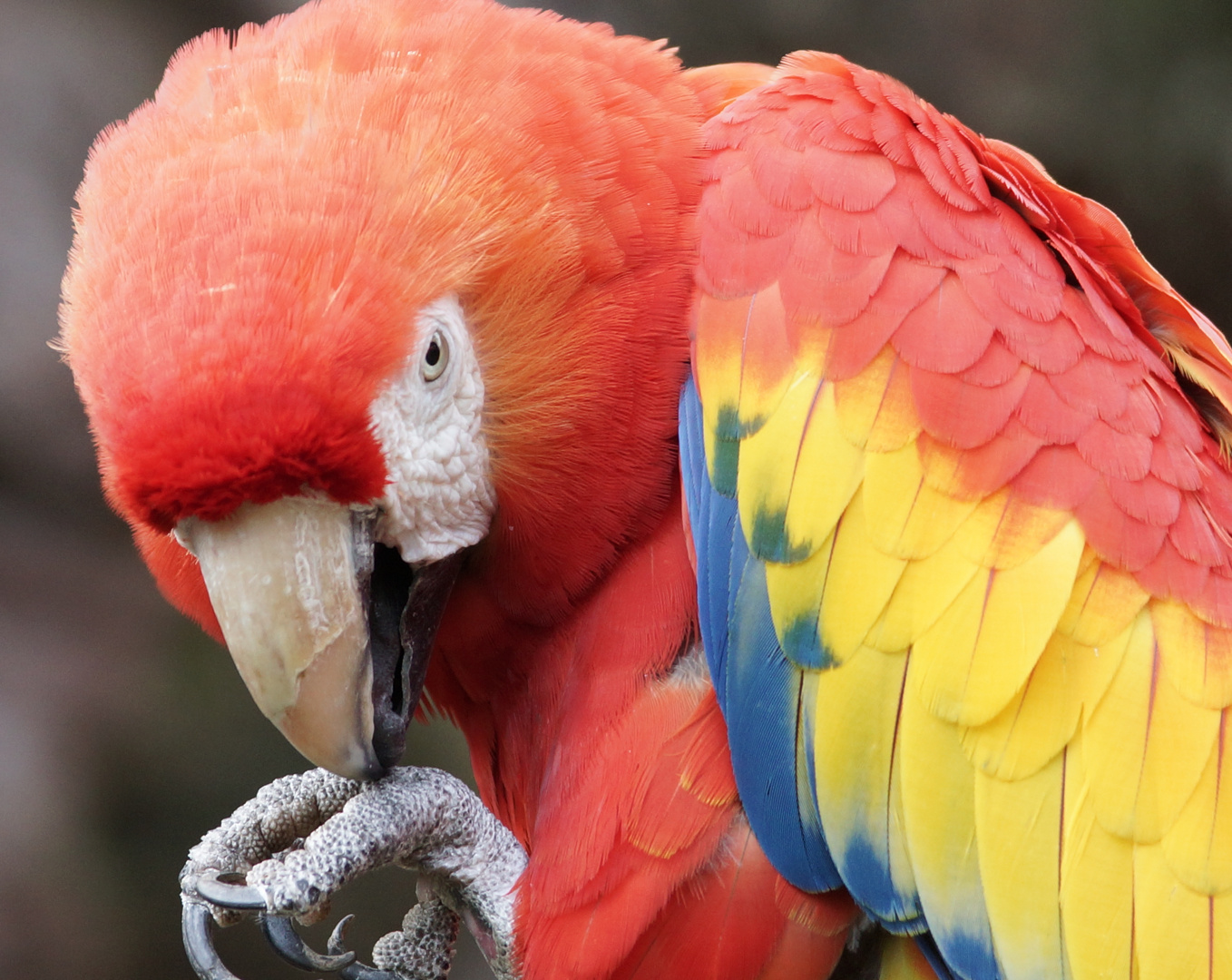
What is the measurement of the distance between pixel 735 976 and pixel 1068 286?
0.74 m

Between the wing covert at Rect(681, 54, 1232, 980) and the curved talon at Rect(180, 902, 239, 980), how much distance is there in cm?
57

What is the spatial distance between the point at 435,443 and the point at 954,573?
48cm

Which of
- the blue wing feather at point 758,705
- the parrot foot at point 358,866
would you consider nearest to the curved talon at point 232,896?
the parrot foot at point 358,866

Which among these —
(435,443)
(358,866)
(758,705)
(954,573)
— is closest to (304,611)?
(435,443)

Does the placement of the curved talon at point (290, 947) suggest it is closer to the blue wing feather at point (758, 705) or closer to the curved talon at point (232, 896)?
the curved talon at point (232, 896)

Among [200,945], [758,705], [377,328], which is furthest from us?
[200,945]

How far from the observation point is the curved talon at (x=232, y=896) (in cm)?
111

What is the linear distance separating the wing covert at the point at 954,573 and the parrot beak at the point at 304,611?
0.33 metres

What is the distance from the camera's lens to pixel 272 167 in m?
0.96

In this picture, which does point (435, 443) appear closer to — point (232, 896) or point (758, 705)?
point (758, 705)

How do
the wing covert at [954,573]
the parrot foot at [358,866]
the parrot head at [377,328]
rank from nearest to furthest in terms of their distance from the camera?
the parrot head at [377,328]
the wing covert at [954,573]
the parrot foot at [358,866]

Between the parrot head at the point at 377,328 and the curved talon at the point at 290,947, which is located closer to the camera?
the parrot head at the point at 377,328

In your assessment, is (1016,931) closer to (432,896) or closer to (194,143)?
(432,896)

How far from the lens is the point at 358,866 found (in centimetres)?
113
